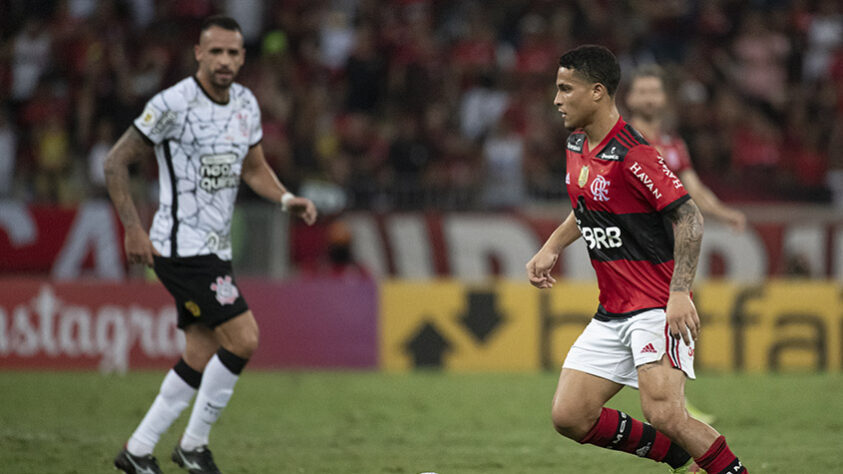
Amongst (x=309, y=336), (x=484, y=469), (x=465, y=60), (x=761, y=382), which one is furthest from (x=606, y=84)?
(x=465, y=60)

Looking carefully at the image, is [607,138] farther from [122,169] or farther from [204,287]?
[122,169]

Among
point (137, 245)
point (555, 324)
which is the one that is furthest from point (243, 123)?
point (555, 324)

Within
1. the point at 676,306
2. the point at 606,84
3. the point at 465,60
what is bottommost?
the point at 676,306

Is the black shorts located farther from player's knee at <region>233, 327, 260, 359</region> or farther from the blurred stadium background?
the blurred stadium background

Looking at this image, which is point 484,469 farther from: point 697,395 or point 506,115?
point 506,115

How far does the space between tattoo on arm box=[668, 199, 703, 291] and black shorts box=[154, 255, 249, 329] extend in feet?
9.05

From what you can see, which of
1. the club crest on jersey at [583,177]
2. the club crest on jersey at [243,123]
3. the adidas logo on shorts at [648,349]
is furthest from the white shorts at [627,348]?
the club crest on jersey at [243,123]

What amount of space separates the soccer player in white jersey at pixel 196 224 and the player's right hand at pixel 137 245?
0.11m

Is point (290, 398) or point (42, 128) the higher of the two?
point (42, 128)

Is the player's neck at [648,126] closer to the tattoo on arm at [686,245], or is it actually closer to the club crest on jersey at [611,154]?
the club crest on jersey at [611,154]

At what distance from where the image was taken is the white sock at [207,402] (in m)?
6.62

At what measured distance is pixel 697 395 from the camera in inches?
419

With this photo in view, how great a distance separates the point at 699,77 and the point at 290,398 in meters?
9.34

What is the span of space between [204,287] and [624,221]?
102 inches
